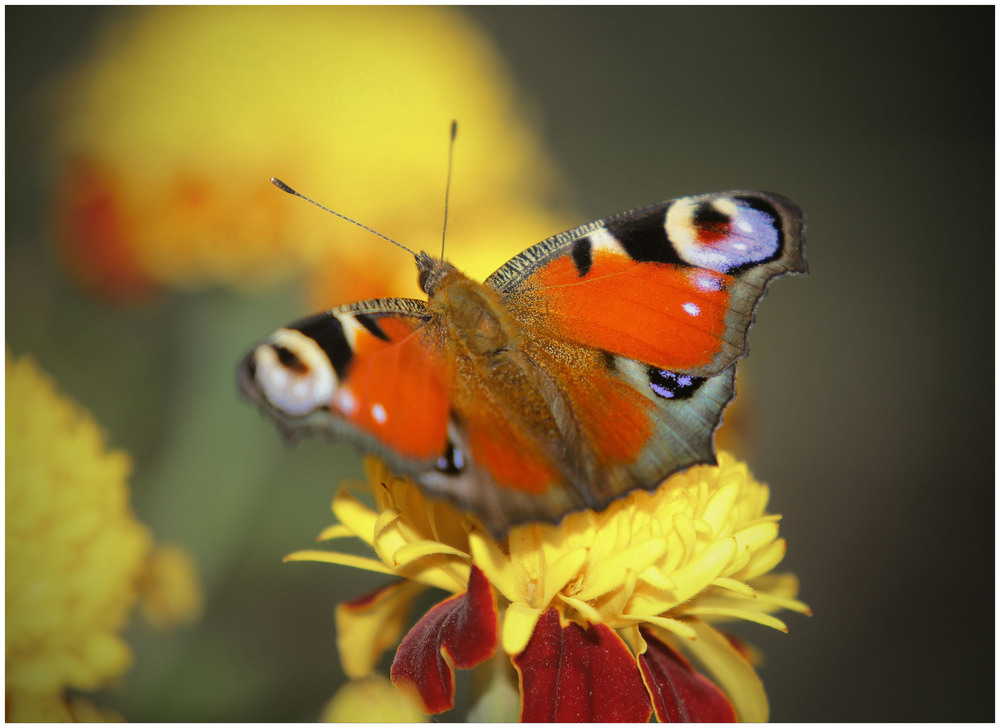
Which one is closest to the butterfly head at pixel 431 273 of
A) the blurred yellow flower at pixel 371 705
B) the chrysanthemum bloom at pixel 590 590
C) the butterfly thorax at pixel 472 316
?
the butterfly thorax at pixel 472 316

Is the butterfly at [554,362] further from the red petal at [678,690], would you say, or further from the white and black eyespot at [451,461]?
the red petal at [678,690]

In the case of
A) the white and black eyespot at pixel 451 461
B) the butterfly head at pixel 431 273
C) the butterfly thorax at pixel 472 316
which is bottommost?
the white and black eyespot at pixel 451 461

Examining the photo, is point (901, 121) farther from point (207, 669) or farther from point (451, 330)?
point (207, 669)

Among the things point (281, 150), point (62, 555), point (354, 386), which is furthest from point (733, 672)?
point (281, 150)

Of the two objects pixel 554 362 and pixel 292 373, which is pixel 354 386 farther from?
pixel 554 362

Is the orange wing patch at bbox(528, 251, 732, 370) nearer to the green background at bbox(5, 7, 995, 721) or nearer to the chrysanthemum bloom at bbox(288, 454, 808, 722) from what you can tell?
the chrysanthemum bloom at bbox(288, 454, 808, 722)

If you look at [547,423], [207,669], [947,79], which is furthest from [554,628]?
[947,79]
